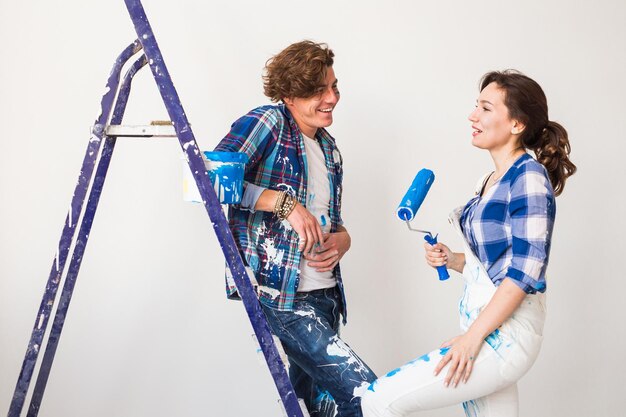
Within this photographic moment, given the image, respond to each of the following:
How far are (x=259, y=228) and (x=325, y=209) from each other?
9.6 inches

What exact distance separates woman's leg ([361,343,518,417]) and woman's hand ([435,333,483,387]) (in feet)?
0.06

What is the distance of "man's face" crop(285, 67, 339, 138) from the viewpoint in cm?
208

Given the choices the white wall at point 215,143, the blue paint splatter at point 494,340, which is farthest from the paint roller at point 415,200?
the white wall at point 215,143

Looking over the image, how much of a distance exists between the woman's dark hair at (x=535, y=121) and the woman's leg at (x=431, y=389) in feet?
1.77

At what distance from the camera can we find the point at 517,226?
1.67 meters

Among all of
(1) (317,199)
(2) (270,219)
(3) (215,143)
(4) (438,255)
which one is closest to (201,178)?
(2) (270,219)

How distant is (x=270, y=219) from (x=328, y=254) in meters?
0.21

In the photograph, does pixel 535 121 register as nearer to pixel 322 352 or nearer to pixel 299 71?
pixel 299 71

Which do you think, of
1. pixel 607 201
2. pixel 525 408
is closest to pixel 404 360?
pixel 525 408

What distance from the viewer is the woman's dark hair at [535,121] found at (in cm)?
183

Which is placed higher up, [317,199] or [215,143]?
[215,143]

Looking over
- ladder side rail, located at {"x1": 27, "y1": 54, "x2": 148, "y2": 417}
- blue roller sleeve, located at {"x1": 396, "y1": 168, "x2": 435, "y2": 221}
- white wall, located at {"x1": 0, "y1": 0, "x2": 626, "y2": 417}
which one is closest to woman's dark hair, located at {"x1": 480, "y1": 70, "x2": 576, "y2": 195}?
blue roller sleeve, located at {"x1": 396, "y1": 168, "x2": 435, "y2": 221}

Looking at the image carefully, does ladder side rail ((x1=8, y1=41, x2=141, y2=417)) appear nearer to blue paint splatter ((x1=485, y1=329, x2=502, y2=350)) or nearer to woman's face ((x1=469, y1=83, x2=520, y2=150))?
woman's face ((x1=469, y1=83, x2=520, y2=150))

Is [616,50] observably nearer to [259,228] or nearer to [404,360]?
[404,360]
